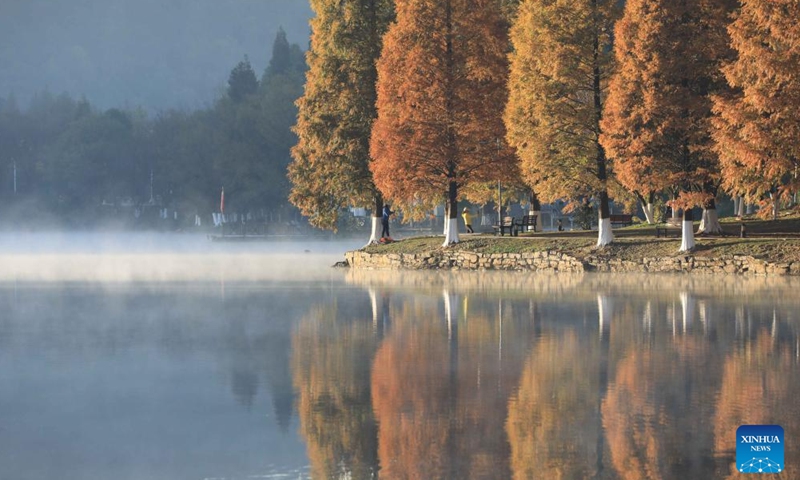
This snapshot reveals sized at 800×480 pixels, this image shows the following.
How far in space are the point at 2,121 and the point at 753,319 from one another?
17849cm

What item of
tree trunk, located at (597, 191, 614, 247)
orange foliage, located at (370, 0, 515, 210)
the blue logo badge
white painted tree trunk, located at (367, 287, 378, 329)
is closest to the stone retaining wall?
tree trunk, located at (597, 191, 614, 247)

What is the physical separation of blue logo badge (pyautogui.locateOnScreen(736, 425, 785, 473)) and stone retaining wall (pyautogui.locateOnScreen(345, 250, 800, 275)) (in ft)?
101

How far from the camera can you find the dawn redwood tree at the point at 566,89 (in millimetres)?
52656

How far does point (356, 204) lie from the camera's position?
213 ft

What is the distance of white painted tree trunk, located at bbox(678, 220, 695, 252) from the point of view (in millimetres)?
46906

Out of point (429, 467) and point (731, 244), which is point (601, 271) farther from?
point (429, 467)

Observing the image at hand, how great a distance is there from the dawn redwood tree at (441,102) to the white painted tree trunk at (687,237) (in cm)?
1195

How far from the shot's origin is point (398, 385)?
1725cm

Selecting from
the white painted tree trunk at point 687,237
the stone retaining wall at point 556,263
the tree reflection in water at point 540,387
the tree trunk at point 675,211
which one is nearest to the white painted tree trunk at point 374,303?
the tree reflection in water at point 540,387

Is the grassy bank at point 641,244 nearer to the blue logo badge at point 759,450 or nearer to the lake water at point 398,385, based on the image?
the lake water at point 398,385

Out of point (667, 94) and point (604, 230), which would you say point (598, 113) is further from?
point (667, 94)

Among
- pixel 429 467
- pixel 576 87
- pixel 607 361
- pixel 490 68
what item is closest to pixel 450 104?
pixel 490 68

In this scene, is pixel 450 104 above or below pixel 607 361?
above

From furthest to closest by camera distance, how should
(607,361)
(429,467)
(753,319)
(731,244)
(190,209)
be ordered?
(190,209), (731,244), (753,319), (607,361), (429,467)
